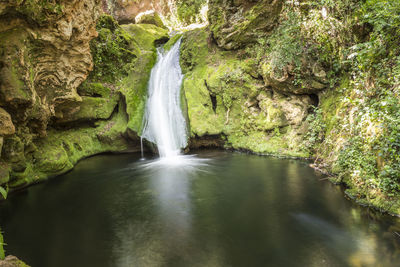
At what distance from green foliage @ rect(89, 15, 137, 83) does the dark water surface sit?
7.25 meters

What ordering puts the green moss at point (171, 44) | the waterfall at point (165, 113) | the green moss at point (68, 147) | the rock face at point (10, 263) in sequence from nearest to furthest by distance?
1. the rock face at point (10, 263)
2. the green moss at point (68, 147)
3. the waterfall at point (165, 113)
4. the green moss at point (171, 44)

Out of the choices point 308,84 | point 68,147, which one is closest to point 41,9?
point 68,147

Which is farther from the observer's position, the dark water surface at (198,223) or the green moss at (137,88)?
the green moss at (137,88)

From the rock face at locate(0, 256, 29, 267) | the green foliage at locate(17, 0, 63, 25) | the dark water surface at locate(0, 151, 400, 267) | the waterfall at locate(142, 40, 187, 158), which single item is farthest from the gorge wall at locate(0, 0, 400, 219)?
the rock face at locate(0, 256, 29, 267)

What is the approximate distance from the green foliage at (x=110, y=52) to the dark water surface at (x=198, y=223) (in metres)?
7.25

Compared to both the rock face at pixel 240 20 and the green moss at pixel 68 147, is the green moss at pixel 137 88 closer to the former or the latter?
the green moss at pixel 68 147

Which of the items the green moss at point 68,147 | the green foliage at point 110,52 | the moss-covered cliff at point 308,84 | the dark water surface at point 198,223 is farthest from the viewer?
the green foliage at point 110,52

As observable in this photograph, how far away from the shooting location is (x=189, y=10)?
21.1 meters

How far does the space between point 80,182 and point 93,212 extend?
2.68 meters

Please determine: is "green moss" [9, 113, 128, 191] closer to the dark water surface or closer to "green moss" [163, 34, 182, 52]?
the dark water surface

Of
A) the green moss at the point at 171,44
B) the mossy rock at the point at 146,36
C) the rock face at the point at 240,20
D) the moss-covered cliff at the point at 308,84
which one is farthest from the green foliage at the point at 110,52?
the rock face at the point at 240,20

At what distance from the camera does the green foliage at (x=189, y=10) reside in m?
20.8

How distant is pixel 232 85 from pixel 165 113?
377 centimetres

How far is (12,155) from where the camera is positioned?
680 centimetres
